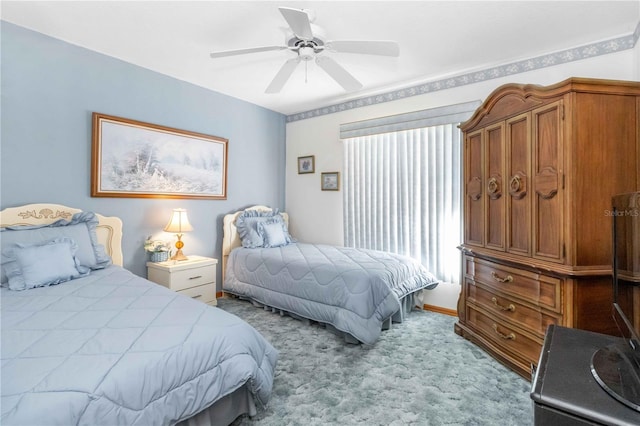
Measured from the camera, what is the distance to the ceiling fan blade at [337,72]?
2358 mm

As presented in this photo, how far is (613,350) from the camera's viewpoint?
46.4 inches

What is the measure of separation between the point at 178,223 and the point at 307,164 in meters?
2.05

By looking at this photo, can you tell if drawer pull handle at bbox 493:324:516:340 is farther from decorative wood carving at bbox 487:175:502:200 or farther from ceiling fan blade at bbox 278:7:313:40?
ceiling fan blade at bbox 278:7:313:40

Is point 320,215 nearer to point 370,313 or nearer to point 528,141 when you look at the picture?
point 370,313

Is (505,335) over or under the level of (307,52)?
under

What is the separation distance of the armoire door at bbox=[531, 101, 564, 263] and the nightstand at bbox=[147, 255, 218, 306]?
2998mm

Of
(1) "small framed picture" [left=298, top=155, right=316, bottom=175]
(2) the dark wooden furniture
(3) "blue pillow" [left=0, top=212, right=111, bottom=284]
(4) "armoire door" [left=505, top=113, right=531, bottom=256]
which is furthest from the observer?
(1) "small framed picture" [left=298, top=155, right=316, bottom=175]

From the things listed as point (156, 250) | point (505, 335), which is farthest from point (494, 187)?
point (156, 250)

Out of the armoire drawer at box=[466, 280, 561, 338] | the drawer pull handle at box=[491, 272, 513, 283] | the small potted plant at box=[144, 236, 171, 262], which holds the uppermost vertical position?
the small potted plant at box=[144, 236, 171, 262]

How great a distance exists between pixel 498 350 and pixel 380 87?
295cm

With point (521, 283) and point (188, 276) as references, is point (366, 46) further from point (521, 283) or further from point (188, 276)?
point (188, 276)

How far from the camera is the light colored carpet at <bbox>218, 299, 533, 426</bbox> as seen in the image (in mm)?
1725

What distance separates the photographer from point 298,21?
182 cm

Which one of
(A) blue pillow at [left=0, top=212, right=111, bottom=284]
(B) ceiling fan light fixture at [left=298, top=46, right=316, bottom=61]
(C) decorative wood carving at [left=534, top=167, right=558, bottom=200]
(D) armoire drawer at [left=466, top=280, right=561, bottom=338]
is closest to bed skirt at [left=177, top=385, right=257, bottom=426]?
(A) blue pillow at [left=0, top=212, right=111, bottom=284]
